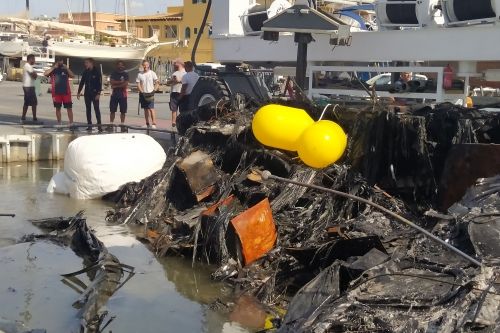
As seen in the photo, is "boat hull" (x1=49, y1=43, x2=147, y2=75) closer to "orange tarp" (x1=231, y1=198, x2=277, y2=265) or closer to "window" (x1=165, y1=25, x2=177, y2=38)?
"window" (x1=165, y1=25, x2=177, y2=38)

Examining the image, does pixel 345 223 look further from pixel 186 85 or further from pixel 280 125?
pixel 186 85

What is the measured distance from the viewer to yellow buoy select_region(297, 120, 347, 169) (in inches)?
Result: 279

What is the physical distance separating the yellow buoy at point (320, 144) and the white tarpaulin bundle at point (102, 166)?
137 inches

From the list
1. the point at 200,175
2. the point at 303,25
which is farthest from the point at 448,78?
the point at 200,175

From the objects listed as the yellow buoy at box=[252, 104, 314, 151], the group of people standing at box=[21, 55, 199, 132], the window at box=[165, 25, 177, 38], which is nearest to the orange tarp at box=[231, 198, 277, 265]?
the yellow buoy at box=[252, 104, 314, 151]

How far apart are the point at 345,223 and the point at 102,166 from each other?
4.32m

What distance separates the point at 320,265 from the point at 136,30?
51782 mm

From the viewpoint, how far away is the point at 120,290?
6.37 metres

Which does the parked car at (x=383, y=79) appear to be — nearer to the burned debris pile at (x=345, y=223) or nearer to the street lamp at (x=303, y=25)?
the street lamp at (x=303, y=25)

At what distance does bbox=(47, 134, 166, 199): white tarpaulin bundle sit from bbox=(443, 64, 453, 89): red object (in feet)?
14.4

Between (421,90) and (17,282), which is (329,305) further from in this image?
(421,90)

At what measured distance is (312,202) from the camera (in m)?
7.43

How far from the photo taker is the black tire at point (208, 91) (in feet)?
37.3

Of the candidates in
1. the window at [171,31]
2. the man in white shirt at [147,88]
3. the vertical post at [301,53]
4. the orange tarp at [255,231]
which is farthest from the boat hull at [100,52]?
the orange tarp at [255,231]
